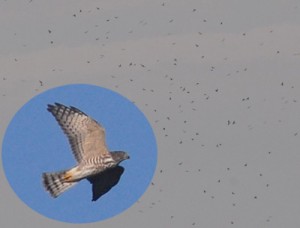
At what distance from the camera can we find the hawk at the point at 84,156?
105 feet

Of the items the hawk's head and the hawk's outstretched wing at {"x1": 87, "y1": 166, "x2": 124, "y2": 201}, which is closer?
the hawk's head

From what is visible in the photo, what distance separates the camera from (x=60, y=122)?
3306cm

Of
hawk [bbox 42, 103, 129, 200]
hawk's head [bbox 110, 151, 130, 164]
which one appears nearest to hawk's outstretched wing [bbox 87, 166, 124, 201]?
hawk [bbox 42, 103, 129, 200]

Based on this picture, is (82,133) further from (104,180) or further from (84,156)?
(104,180)

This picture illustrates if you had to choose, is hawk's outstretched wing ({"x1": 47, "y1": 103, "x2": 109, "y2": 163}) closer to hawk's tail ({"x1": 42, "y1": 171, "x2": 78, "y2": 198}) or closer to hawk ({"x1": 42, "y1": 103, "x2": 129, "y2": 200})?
hawk ({"x1": 42, "y1": 103, "x2": 129, "y2": 200})

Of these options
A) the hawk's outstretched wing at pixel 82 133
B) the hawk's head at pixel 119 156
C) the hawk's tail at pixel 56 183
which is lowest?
the hawk's tail at pixel 56 183

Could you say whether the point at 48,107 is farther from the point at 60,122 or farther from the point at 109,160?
the point at 109,160

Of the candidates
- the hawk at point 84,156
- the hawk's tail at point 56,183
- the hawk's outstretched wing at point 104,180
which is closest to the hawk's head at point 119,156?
the hawk at point 84,156

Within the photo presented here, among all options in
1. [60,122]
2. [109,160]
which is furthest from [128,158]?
[60,122]

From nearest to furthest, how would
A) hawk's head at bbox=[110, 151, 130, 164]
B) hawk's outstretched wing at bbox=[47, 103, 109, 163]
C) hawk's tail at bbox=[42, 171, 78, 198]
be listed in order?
hawk's head at bbox=[110, 151, 130, 164] < hawk's outstretched wing at bbox=[47, 103, 109, 163] < hawk's tail at bbox=[42, 171, 78, 198]

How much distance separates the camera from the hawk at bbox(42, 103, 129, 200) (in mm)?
32031

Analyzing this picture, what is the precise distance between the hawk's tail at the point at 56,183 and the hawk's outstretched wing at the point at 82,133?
2.63 ft

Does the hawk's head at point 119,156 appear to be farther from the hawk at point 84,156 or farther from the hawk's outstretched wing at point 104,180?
the hawk's outstretched wing at point 104,180

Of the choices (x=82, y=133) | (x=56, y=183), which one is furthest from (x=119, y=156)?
(x=56, y=183)
